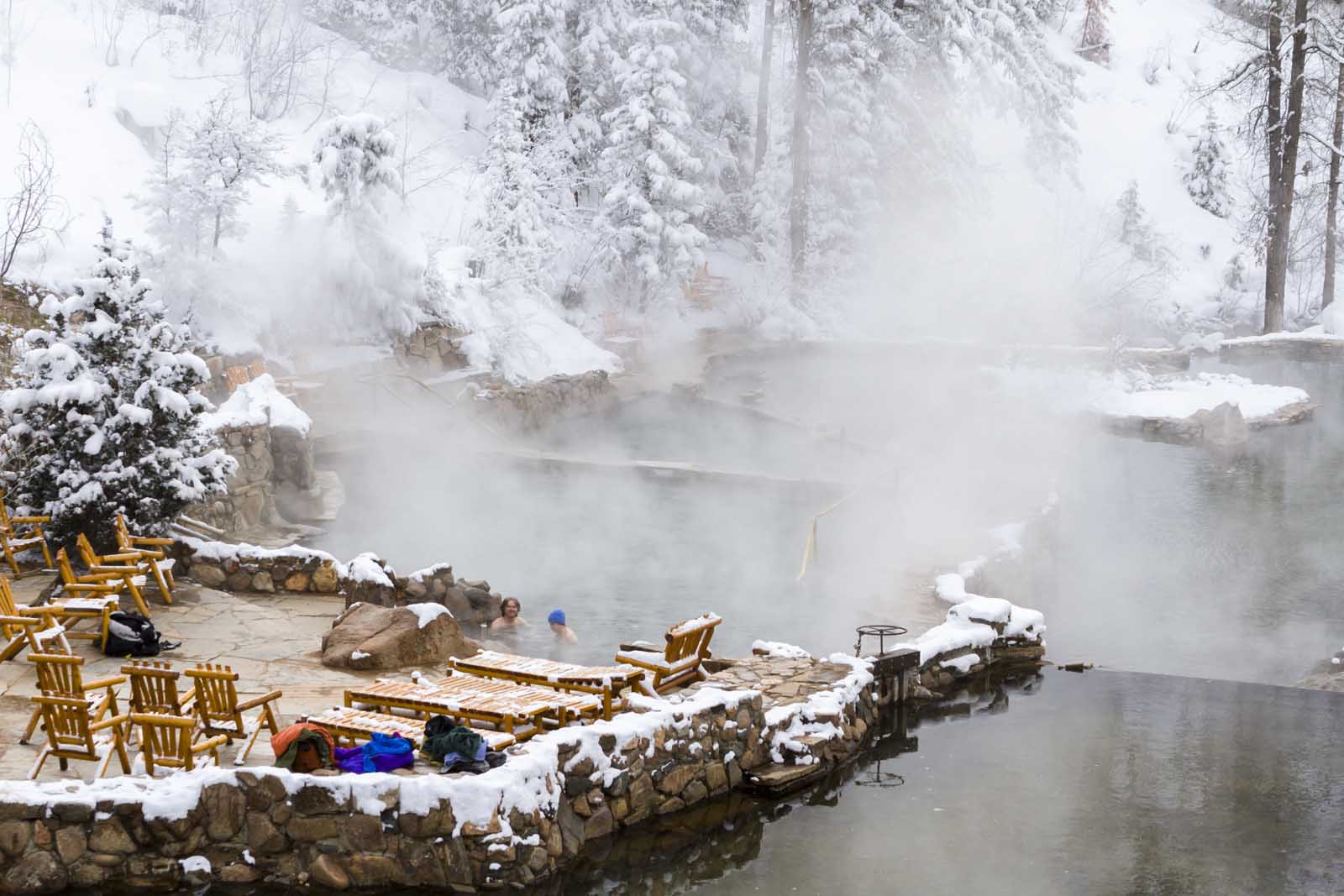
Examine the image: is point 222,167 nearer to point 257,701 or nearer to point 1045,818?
point 257,701

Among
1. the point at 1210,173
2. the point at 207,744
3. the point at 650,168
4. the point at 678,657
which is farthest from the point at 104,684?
the point at 1210,173

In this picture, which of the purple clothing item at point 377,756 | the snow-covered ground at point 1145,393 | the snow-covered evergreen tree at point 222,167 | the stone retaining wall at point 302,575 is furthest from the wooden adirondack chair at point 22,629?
the snow-covered ground at point 1145,393

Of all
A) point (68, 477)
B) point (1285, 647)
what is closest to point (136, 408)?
point (68, 477)

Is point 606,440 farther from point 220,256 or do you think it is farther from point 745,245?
point 745,245

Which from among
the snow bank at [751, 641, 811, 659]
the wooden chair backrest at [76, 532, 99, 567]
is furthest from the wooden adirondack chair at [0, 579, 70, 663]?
the snow bank at [751, 641, 811, 659]

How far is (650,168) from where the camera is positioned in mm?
30219

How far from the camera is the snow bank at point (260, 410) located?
596 inches

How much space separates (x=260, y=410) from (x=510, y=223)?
1161 cm

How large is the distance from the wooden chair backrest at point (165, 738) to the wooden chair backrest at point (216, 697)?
302 millimetres

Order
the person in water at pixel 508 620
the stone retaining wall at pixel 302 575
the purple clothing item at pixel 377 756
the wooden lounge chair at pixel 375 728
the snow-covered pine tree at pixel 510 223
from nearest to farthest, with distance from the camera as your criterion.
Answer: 1. the purple clothing item at pixel 377 756
2. the wooden lounge chair at pixel 375 728
3. the stone retaining wall at pixel 302 575
4. the person in water at pixel 508 620
5. the snow-covered pine tree at pixel 510 223

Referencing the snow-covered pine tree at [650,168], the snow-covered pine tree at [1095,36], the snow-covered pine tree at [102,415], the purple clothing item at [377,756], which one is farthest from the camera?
the snow-covered pine tree at [1095,36]

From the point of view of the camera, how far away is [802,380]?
29.6 meters

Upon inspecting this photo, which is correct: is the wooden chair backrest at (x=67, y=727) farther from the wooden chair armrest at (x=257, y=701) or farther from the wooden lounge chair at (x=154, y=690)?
the wooden chair armrest at (x=257, y=701)

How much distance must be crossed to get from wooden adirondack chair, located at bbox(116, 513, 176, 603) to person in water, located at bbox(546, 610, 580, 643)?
3211 millimetres
